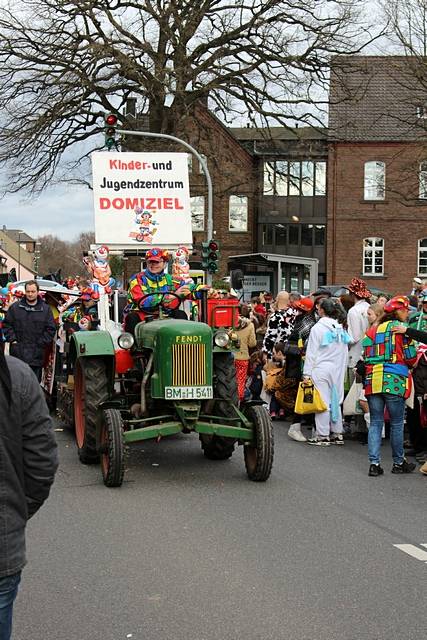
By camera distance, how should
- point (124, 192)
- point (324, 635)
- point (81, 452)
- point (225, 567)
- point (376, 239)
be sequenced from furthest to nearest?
point (376, 239) < point (124, 192) < point (81, 452) < point (225, 567) < point (324, 635)

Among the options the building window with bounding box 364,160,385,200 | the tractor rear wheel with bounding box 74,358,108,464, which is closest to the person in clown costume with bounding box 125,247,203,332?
the tractor rear wheel with bounding box 74,358,108,464

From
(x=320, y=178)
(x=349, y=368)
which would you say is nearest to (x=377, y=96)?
(x=320, y=178)

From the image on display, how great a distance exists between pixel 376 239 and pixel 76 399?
1606 inches

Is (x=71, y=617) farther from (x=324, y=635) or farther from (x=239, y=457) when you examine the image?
(x=239, y=457)

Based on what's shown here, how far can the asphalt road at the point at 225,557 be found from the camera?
518 cm

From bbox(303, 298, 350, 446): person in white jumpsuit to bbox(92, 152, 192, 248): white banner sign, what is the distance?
6.65 feet

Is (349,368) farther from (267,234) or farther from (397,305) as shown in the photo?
(267,234)

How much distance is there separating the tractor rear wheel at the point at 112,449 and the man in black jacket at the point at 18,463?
204 inches

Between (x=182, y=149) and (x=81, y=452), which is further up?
(x=182, y=149)

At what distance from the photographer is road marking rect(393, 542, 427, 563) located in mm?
6629

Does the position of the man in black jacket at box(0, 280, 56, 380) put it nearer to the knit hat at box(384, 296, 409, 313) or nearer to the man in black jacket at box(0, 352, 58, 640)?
the knit hat at box(384, 296, 409, 313)

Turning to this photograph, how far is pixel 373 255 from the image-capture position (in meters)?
50.7

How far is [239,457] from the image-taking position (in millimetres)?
10969

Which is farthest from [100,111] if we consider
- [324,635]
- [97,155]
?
[324,635]
